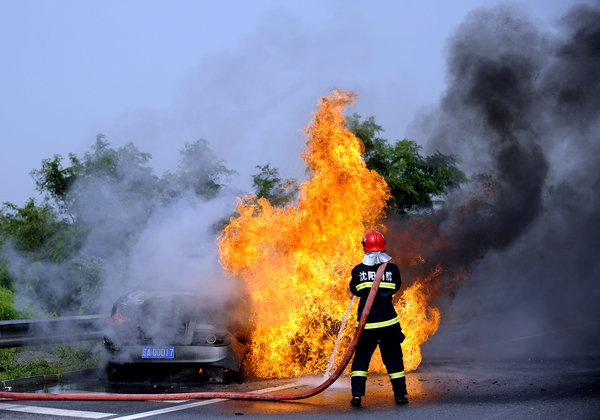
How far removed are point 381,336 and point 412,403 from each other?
29.6 inches

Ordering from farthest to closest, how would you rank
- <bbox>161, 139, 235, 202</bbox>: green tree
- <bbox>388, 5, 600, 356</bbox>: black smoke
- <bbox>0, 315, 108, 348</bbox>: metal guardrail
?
<bbox>161, 139, 235, 202</bbox>: green tree, <bbox>388, 5, 600, 356</bbox>: black smoke, <bbox>0, 315, 108, 348</bbox>: metal guardrail

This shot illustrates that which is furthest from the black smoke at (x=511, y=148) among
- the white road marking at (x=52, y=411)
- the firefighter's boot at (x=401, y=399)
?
the white road marking at (x=52, y=411)

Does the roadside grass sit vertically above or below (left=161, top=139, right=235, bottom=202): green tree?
below

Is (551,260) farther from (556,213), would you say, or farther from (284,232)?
(284,232)

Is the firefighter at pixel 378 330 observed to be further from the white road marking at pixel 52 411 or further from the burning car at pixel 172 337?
the white road marking at pixel 52 411

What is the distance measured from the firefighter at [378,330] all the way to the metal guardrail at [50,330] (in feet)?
12.0

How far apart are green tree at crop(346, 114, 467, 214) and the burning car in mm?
11506

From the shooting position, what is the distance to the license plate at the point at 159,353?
25.8ft

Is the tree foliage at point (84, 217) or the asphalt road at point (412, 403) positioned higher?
the tree foliage at point (84, 217)

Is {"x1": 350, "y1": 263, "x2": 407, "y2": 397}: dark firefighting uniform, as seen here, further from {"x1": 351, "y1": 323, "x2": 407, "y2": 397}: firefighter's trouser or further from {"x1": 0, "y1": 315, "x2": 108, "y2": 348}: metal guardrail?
{"x1": 0, "y1": 315, "x2": 108, "y2": 348}: metal guardrail

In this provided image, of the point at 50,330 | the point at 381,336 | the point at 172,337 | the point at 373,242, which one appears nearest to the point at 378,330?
the point at 381,336

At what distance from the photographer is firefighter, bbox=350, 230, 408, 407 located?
6.54m

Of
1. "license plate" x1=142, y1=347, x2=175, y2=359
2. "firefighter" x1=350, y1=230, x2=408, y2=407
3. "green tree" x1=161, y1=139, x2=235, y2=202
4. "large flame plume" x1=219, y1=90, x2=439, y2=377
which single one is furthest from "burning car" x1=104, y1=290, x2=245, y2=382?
"green tree" x1=161, y1=139, x2=235, y2=202

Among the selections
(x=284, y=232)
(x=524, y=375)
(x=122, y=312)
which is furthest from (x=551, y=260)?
(x=122, y=312)
